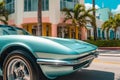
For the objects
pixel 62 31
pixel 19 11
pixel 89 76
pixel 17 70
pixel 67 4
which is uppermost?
pixel 67 4

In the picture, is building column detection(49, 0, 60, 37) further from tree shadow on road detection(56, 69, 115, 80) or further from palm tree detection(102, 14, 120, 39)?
tree shadow on road detection(56, 69, 115, 80)

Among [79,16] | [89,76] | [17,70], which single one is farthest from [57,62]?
[79,16]

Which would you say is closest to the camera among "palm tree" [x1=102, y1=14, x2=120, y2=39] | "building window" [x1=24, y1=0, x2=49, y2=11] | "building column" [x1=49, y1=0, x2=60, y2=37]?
"building column" [x1=49, y1=0, x2=60, y2=37]

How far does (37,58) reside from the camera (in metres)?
4.97

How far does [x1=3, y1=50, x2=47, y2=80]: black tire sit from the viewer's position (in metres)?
5.01

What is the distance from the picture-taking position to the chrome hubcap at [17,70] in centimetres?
520

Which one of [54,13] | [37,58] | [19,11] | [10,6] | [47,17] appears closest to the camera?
[37,58]

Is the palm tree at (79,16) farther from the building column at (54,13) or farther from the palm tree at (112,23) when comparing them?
the palm tree at (112,23)

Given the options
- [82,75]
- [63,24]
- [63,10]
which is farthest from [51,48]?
[63,24]

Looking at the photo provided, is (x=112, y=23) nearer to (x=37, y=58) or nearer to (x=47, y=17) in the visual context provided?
(x=47, y=17)

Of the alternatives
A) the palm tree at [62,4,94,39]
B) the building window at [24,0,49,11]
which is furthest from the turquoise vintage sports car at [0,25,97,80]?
the building window at [24,0,49,11]

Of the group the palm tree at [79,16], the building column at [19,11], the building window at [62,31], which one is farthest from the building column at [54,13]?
the building column at [19,11]

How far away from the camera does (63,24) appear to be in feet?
107

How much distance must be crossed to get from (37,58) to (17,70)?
0.65m
